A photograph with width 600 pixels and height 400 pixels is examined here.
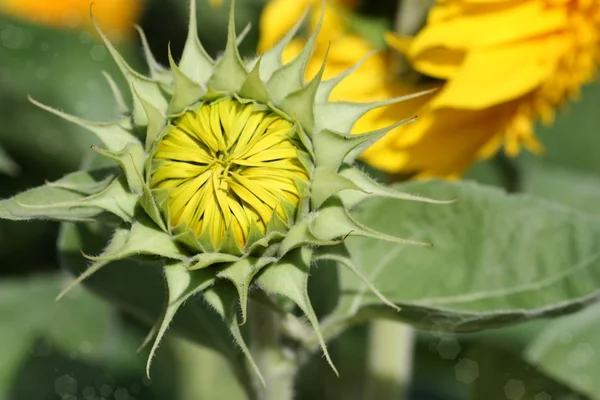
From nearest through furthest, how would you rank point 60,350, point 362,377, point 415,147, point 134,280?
point 134,280
point 415,147
point 60,350
point 362,377

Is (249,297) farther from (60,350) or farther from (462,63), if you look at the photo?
(60,350)

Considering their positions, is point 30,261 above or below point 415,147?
below

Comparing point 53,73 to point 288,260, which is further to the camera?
point 53,73

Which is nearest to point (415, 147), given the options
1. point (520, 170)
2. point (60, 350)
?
point (520, 170)

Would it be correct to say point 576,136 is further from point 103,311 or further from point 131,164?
point 131,164

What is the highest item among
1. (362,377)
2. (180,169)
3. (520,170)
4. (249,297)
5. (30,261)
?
(180,169)

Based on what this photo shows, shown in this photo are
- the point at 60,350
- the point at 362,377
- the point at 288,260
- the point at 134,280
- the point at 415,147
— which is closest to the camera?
the point at 288,260

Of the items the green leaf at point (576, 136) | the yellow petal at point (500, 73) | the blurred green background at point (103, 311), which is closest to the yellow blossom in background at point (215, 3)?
the blurred green background at point (103, 311)
